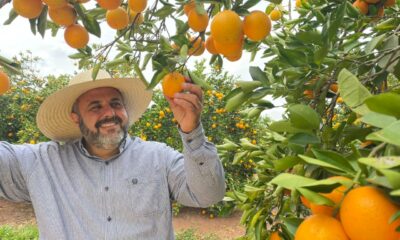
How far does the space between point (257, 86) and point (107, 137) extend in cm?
107

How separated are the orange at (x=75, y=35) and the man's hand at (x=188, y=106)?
0.33 meters

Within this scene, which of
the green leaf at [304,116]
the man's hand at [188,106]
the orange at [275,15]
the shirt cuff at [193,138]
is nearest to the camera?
the green leaf at [304,116]

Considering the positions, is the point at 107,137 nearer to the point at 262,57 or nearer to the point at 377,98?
the point at 262,57

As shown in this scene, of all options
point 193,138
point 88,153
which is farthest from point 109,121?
point 193,138

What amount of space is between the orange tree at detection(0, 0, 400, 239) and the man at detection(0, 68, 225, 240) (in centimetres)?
29

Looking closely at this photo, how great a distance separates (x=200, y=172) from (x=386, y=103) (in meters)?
1.18

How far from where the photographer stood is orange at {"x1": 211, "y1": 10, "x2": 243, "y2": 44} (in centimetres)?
83

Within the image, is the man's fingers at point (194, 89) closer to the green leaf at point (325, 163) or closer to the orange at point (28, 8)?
the orange at point (28, 8)

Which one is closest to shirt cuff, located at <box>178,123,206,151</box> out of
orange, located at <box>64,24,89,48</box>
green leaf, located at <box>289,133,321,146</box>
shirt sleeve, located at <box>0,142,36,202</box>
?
orange, located at <box>64,24,89,48</box>

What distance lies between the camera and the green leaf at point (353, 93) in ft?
1.81

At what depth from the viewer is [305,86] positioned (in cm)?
95

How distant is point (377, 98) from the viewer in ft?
1.47

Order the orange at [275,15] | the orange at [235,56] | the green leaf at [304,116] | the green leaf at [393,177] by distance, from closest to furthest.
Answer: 1. the green leaf at [393,177]
2. the green leaf at [304,116]
3. the orange at [235,56]
4. the orange at [275,15]

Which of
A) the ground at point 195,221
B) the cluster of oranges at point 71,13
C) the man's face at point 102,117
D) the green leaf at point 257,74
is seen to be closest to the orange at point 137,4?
the cluster of oranges at point 71,13
